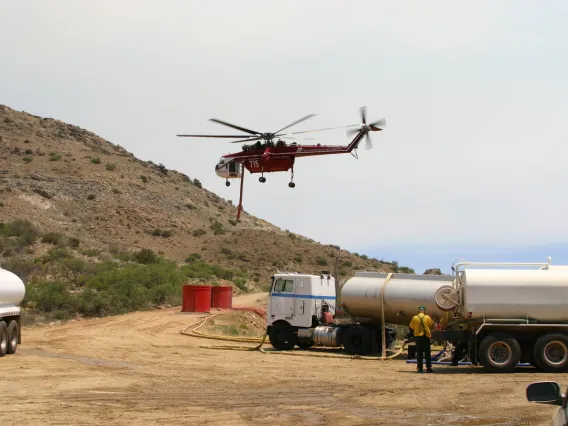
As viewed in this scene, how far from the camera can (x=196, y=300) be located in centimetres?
4534

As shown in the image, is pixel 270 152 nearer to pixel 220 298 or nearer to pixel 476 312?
pixel 220 298

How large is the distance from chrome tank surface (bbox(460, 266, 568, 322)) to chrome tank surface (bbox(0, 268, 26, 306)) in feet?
43.9

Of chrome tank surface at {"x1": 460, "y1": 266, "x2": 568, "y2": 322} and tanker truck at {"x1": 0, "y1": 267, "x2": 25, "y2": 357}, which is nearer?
chrome tank surface at {"x1": 460, "y1": 266, "x2": 568, "y2": 322}

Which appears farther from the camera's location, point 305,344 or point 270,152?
point 270,152

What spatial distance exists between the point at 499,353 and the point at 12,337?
47.6 feet

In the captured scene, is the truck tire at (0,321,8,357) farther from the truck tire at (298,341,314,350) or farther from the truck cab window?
the truck tire at (298,341,314,350)

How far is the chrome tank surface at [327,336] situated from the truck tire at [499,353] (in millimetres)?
7085

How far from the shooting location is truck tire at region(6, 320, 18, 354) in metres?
25.9

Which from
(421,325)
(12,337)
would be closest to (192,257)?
(12,337)

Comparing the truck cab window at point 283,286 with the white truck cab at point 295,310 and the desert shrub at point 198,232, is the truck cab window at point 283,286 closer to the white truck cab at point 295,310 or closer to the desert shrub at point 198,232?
the white truck cab at point 295,310

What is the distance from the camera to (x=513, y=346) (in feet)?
76.6

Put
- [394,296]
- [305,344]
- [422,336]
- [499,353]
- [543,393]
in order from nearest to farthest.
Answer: [543,393], [499,353], [422,336], [394,296], [305,344]

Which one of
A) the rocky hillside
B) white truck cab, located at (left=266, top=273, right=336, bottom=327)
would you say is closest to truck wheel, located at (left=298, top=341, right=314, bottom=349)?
white truck cab, located at (left=266, top=273, right=336, bottom=327)

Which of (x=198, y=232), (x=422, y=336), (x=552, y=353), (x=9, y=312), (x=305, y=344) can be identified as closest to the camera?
(x=552, y=353)
